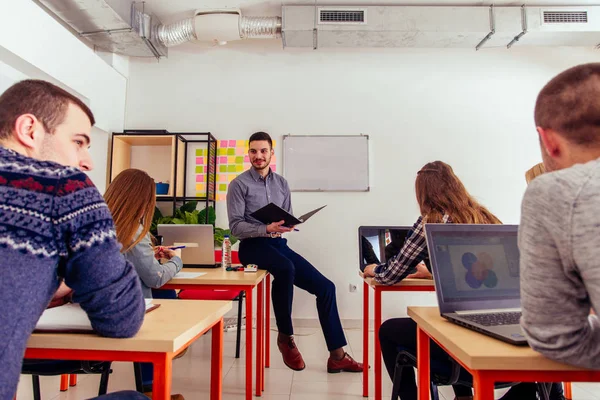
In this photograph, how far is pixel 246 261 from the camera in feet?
8.77

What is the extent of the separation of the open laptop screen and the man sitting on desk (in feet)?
4.83

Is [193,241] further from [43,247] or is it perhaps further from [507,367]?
[507,367]

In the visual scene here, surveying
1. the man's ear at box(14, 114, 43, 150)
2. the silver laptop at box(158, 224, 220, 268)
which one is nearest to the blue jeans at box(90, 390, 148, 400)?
the man's ear at box(14, 114, 43, 150)

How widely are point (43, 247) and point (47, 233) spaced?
25mm

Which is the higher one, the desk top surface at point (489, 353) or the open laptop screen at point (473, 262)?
the open laptop screen at point (473, 262)

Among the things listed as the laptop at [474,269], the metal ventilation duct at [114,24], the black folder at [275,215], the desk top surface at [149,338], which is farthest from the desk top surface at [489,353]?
the metal ventilation duct at [114,24]

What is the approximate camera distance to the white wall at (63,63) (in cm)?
261

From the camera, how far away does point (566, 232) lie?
0.64m

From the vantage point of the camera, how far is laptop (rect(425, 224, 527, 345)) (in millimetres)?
1113

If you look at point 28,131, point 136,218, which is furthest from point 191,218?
point 28,131

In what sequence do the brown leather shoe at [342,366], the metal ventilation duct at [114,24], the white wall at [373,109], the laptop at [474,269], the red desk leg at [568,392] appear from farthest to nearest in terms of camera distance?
1. the white wall at [373,109]
2. the metal ventilation duct at [114,24]
3. the brown leather shoe at [342,366]
4. the red desk leg at [568,392]
5. the laptop at [474,269]

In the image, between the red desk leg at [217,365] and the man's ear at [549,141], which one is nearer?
the man's ear at [549,141]

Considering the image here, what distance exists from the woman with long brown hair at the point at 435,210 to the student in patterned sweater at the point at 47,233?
3.83 ft

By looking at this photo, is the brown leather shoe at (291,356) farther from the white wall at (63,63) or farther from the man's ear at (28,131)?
the white wall at (63,63)
